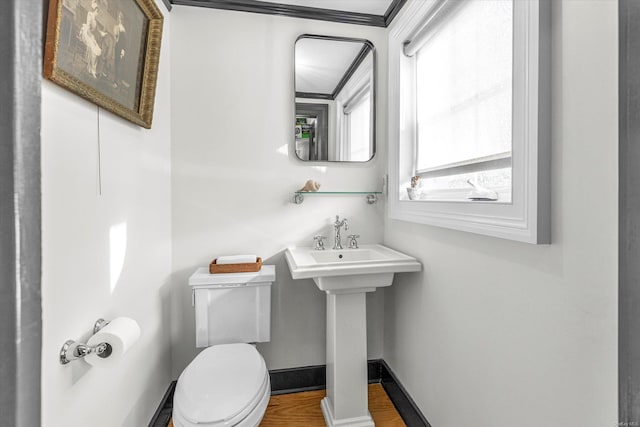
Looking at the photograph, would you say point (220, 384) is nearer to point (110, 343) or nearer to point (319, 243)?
point (110, 343)

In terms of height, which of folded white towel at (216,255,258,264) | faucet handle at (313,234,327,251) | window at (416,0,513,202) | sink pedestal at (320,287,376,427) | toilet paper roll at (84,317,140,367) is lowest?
sink pedestal at (320,287,376,427)

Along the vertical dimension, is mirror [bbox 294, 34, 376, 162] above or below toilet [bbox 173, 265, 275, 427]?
above

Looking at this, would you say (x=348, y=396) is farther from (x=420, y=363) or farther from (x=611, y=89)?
(x=611, y=89)

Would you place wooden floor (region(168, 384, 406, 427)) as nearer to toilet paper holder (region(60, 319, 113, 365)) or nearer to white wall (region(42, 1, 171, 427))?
white wall (region(42, 1, 171, 427))

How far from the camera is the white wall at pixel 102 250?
815 millimetres

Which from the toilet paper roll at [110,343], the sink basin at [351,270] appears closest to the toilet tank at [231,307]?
the sink basin at [351,270]

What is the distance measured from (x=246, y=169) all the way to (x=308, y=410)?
1.40m

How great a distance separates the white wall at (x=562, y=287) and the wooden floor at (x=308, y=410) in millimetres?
532

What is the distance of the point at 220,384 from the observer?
3.94 feet

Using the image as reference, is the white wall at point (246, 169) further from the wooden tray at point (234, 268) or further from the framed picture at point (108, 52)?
the framed picture at point (108, 52)

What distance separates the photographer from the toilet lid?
3.52 ft

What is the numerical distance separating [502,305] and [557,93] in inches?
24.9

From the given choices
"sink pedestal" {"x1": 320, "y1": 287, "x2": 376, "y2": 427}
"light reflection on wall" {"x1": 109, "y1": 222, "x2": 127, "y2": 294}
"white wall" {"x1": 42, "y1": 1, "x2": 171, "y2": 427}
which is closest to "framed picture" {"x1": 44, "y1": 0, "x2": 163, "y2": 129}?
"white wall" {"x1": 42, "y1": 1, "x2": 171, "y2": 427}

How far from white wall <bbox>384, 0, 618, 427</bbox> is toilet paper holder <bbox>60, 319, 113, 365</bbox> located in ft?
3.99
